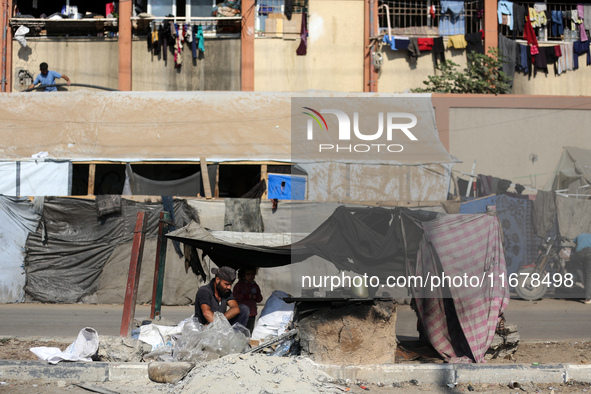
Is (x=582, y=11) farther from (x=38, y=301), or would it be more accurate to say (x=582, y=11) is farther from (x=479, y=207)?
(x=38, y=301)

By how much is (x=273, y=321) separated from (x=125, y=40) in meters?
13.0

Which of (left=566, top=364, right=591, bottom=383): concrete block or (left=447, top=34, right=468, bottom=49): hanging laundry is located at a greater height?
(left=447, top=34, right=468, bottom=49): hanging laundry

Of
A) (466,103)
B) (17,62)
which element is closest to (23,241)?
(17,62)

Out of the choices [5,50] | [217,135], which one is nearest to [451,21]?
[217,135]

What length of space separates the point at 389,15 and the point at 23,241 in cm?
1176

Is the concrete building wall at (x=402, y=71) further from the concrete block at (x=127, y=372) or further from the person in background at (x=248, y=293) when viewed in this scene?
the concrete block at (x=127, y=372)

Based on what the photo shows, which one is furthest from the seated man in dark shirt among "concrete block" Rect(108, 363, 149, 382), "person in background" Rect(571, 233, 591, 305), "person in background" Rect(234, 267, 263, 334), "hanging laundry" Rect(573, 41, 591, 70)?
"hanging laundry" Rect(573, 41, 591, 70)

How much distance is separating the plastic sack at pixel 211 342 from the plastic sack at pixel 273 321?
767 mm

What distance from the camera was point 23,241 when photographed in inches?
506

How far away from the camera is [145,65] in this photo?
18.6 meters

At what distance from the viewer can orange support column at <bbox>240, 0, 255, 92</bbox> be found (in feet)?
59.7

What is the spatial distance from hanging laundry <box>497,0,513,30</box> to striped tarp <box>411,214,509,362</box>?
41.6ft

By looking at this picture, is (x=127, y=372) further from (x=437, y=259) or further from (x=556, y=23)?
(x=556, y=23)

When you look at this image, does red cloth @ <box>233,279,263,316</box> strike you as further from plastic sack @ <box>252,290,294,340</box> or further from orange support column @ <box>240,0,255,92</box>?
orange support column @ <box>240,0,255,92</box>
